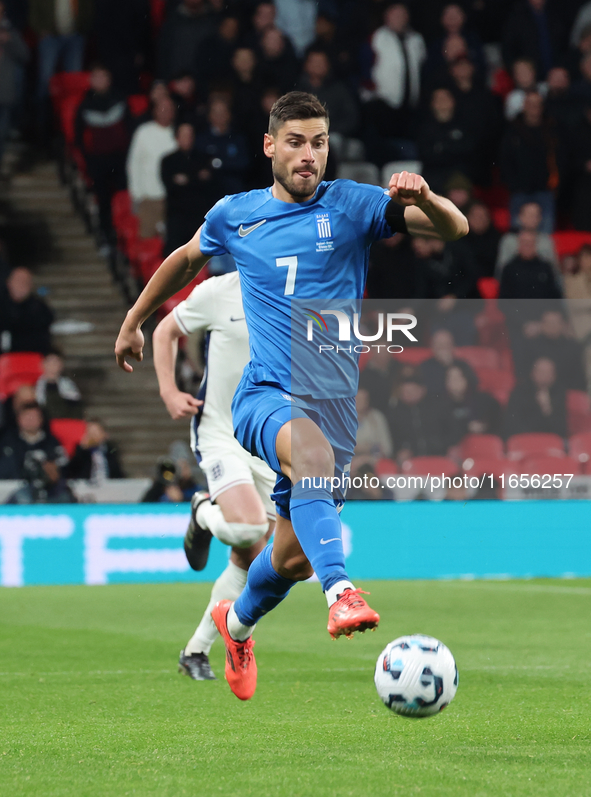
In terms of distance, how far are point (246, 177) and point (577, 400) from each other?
4591 millimetres

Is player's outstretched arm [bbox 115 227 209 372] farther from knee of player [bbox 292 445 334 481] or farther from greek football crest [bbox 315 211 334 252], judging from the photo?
knee of player [bbox 292 445 334 481]

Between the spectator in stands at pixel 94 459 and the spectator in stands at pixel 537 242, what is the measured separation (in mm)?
4340

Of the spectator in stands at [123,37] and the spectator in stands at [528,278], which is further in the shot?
the spectator in stands at [123,37]

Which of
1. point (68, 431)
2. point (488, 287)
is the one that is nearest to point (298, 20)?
point (488, 287)

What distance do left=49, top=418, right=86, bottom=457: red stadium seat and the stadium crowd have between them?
0.30 feet

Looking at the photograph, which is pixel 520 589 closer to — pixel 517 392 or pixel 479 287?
pixel 517 392

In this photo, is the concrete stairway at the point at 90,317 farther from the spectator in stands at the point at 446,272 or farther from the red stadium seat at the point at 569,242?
the red stadium seat at the point at 569,242

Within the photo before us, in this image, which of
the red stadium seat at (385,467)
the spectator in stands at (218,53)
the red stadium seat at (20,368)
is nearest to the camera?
the red stadium seat at (385,467)

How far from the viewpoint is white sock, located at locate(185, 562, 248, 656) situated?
5793 mm

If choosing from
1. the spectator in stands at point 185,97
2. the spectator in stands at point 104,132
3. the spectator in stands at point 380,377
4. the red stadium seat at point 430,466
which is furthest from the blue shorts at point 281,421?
the spectator in stands at point 104,132

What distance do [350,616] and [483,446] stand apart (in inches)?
293

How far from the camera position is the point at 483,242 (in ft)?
42.5

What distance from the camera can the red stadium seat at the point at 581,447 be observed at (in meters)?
10.9

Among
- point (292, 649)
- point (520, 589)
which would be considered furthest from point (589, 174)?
point (292, 649)
